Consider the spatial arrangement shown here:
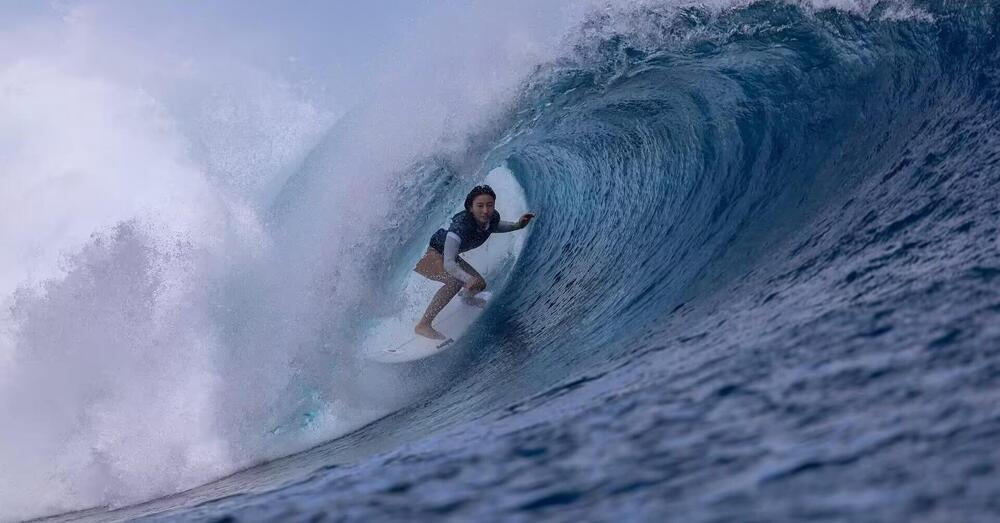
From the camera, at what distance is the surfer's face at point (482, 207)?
6.26 meters

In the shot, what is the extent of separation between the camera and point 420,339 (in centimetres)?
695

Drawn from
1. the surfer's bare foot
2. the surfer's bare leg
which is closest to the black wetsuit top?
the surfer's bare leg

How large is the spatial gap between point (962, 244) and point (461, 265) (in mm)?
4295

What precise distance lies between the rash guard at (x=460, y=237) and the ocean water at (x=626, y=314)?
2.13 ft

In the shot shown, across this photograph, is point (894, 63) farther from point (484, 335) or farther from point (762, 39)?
point (484, 335)

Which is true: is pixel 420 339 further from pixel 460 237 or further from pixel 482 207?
pixel 482 207

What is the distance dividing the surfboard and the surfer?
9 centimetres

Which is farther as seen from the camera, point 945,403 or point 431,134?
point 431,134

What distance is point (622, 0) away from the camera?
293 inches

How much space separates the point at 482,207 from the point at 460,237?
349 millimetres

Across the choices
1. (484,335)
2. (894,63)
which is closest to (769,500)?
(484,335)

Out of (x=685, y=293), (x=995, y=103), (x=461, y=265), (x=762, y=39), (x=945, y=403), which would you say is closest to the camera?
(x=945, y=403)

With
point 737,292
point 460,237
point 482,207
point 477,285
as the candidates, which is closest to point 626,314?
point 737,292

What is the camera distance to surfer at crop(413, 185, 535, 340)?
6348mm
